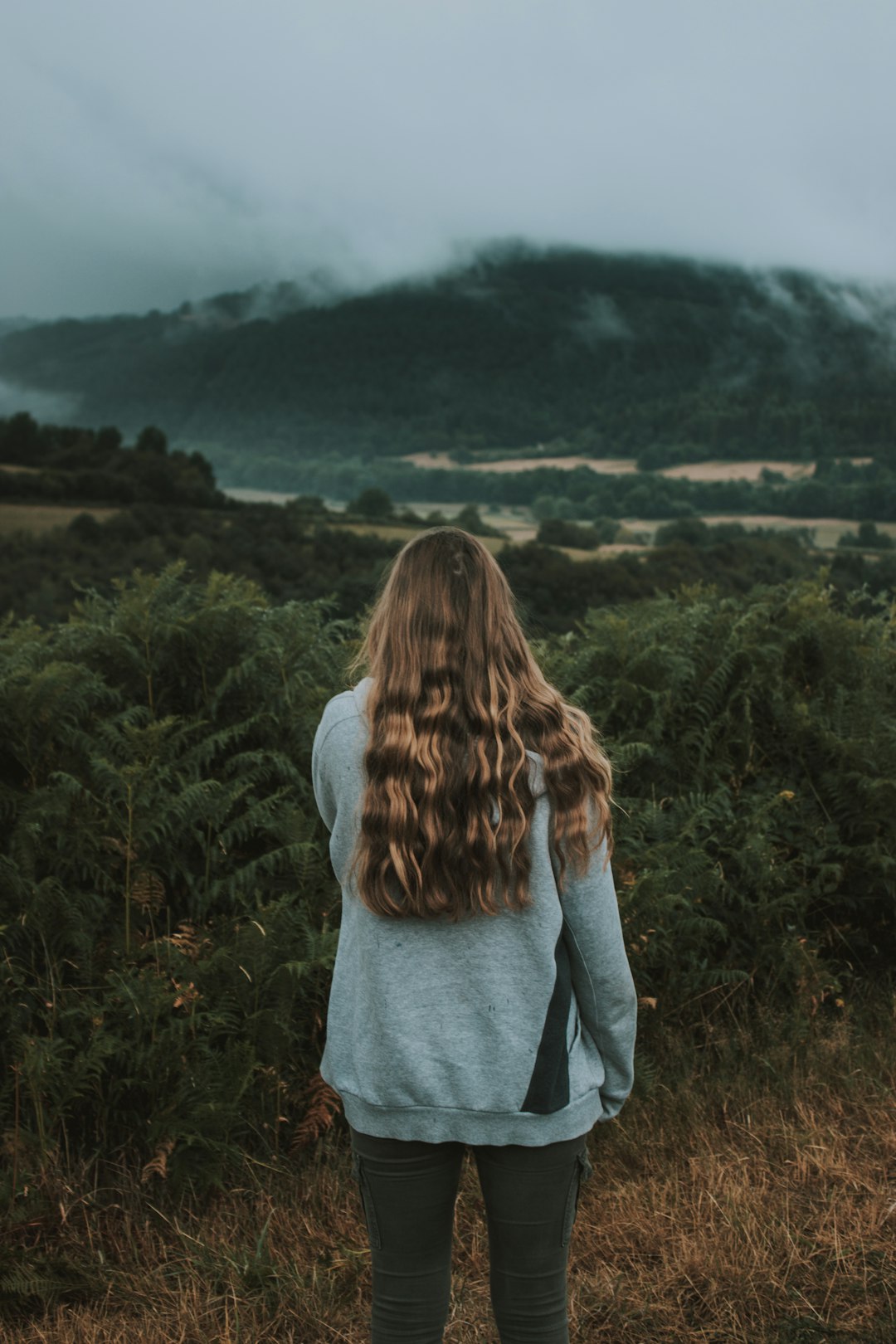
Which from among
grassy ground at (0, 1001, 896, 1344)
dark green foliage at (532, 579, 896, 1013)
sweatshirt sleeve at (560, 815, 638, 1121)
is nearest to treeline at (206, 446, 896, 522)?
dark green foliage at (532, 579, 896, 1013)

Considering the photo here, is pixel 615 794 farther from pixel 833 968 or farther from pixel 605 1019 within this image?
pixel 605 1019

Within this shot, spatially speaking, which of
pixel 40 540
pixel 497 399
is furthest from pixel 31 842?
A: pixel 497 399

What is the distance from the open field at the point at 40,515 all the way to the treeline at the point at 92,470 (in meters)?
0.34

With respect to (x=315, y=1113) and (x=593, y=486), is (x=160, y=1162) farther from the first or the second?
(x=593, y=486)

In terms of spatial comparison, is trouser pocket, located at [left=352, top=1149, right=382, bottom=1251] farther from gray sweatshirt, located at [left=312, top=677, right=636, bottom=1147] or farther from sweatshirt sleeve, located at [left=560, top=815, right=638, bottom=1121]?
sweatshirt sleeve, located at [left=560, top=815, right=638, bottom=1121]

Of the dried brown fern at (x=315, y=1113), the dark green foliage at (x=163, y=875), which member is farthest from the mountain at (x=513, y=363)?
the dried brown fern at (x=315, y=1113)

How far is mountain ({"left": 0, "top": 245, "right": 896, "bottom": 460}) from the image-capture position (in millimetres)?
20625

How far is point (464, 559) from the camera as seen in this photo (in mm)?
2107

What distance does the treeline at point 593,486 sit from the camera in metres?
14.3

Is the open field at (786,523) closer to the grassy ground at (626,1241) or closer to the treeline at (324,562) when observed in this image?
the treeline at (324,562)

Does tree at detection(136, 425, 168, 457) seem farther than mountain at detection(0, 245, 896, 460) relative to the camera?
No

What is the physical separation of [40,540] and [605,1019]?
1012 centimetres

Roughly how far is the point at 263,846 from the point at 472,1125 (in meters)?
3.06

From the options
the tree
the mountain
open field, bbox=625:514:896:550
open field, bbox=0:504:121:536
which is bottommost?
open field, bbox=0:504:121:536
